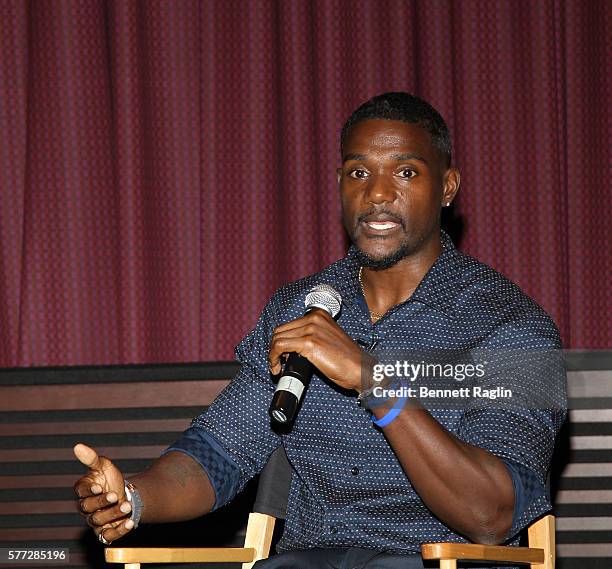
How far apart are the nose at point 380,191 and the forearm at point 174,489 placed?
27.8 inches

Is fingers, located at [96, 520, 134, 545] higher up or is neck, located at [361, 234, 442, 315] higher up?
neck, located at [361, 234, 442, 315]

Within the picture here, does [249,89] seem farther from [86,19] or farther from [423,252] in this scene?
[423,252]

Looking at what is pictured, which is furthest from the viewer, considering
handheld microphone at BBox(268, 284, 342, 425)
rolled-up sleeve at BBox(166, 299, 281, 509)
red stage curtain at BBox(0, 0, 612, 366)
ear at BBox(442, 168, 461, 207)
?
red stage curtain at BBox(0, 0, 612, 366)

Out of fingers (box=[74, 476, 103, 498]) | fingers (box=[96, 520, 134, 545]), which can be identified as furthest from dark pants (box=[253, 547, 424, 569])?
fingers (box=[74, 476, 103, 498])

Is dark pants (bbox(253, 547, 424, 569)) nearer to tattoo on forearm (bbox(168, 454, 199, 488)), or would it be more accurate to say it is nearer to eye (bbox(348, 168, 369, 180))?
tattoo on forearm (bbox(168, 454, 199, 488))

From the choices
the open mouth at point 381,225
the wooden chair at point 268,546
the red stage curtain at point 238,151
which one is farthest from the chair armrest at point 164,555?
the red stage curtain at point 238,151

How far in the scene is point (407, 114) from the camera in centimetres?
Answer: 223

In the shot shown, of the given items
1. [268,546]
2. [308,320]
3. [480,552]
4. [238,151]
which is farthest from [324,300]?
[238,151]

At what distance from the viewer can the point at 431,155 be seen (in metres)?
2.23

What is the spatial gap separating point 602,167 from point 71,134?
5.38ft

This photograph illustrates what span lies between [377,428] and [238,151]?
1250 millimetres

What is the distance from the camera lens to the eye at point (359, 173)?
221cm

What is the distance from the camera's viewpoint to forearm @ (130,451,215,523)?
201 cm

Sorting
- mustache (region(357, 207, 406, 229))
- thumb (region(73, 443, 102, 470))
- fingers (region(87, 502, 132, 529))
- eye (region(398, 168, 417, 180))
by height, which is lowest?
fingers (region(87, 502, 132, 529))
